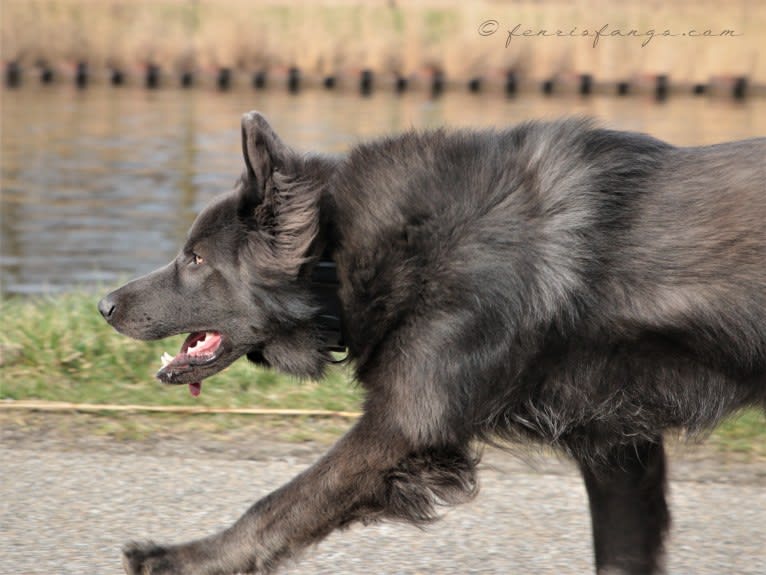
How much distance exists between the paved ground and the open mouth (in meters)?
0.59

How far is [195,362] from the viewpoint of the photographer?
3.82 metres

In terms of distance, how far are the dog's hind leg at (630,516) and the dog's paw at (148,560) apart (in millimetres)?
1241

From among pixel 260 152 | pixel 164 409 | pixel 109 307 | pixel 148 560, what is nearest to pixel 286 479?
pixel 164 409

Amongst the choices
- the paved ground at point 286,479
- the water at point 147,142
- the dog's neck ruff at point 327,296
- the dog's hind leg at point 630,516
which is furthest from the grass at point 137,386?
the water at point 147,142

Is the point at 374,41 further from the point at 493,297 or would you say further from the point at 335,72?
the point at 493,297

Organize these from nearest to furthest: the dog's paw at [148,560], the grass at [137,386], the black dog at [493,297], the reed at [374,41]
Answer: the black dog at [493,297] < the dog's paw at [148,560] < the grass at [137,386] < the reed at [374,41]

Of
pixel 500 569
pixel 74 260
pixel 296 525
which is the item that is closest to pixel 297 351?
pixel 296 525

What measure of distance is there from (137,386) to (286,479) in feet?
4.38

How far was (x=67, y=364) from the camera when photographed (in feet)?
19.4

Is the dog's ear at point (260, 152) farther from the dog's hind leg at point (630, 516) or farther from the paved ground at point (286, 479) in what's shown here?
the dog's hind leg at point (630, 516)

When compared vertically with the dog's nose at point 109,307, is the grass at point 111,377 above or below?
below

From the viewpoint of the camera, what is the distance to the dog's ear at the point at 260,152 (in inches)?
138

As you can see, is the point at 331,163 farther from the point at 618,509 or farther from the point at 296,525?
the point at 618,509

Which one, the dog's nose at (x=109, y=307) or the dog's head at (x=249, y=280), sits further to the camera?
the dog's nose at (x=109, y=307)
